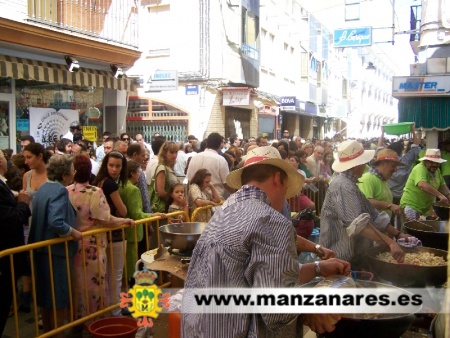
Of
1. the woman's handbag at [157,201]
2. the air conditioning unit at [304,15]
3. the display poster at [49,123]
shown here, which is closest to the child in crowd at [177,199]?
the woman's handbag at [157,201]

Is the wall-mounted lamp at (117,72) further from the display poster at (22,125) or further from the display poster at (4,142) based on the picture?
the display poster at (4,142)

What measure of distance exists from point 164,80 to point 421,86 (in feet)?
27.2

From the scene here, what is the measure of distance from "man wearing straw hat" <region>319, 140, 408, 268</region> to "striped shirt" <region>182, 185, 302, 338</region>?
193cm

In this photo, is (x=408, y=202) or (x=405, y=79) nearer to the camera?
(x=408, y=202)

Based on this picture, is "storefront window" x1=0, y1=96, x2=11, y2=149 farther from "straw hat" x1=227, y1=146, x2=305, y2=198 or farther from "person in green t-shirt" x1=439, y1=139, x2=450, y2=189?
"person in green t-shirt" x1=439, y1=139, x2=450, y2=189

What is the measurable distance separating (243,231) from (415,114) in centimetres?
1160

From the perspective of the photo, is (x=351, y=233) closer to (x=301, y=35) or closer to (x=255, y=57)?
(x=255, y=57)

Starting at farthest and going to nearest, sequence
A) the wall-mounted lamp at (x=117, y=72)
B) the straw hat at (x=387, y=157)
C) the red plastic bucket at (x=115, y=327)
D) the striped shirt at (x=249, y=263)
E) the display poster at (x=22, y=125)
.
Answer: the wall-mounted lamp at (x=117, y=72)
the display poster at (x=22, y=125)
the straw hat at (x=387, y=157)
the red plastic bucket at (x=115, y=327)
the striped shirt at (x=249, y=263)

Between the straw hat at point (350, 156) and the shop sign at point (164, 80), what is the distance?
11.9 meters

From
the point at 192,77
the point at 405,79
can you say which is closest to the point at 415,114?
the point at 405,79

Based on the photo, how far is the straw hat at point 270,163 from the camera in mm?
2373

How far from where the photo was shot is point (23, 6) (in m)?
9.80

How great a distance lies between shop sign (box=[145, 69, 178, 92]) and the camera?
611 inches

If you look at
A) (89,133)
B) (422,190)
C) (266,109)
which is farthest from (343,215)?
(266,109)
